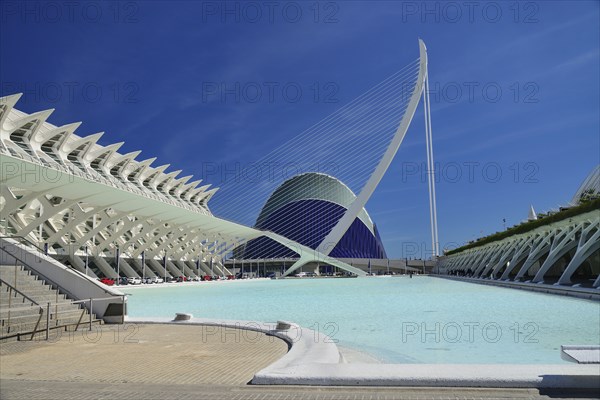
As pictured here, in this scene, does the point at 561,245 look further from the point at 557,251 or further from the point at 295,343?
the point at 295,343

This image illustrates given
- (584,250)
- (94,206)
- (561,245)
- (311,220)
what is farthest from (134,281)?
(311,220)

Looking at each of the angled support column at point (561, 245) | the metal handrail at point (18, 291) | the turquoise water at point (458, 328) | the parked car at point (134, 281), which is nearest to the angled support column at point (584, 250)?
the angled support column at point (561, 245)

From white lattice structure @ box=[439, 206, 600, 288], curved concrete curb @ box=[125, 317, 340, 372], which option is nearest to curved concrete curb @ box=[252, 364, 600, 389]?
curved concrete curb @ box=[125, 317, 340, 372]

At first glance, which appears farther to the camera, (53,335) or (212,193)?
(212,193)

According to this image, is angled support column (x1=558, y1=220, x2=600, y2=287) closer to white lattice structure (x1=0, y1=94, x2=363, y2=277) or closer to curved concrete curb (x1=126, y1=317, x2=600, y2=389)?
curved concrete curb (x1=126, y1=317, x2=600, y2=389)

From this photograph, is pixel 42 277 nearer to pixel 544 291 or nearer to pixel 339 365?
pixel 339 365

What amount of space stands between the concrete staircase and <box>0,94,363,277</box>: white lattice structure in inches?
556

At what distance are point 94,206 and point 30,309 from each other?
90.8ft

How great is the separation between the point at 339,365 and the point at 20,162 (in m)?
22.4

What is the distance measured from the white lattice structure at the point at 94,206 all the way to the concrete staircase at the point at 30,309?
14.1 metres

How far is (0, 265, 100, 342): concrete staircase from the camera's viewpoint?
26.0 feet

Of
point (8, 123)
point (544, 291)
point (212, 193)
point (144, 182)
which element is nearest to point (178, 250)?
point (144, 182)

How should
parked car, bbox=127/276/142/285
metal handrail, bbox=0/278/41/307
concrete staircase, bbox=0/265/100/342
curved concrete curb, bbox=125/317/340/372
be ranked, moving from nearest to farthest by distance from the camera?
1. curved concrete curb, bbox=125/317/340/372
2. concrete staircase, bbox=0/265/100/342
3. metal handrail, bbox=0/278/41/307
4. parked car, bbox=127/276/142/285

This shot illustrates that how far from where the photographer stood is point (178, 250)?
181 ft
